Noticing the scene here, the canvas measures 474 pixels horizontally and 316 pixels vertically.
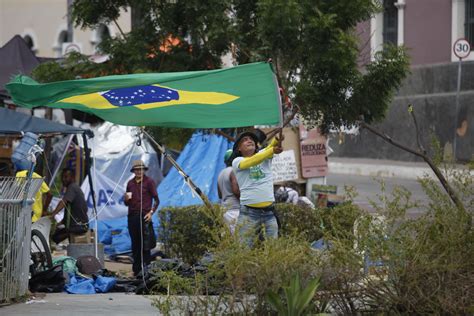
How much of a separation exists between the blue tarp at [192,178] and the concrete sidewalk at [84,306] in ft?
17.8

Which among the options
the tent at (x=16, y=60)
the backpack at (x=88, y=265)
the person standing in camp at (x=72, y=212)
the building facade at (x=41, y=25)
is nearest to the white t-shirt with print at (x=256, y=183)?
the backpack at (x=88, y=265)

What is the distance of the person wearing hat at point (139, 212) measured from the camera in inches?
524

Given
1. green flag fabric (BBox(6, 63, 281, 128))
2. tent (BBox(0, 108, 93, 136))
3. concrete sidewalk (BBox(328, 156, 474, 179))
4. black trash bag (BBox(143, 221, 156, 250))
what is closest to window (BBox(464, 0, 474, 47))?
concrete sidewalk (BBox(328, 156, 474, 179))

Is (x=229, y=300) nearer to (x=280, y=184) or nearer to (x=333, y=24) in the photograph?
(x=333, y=24)

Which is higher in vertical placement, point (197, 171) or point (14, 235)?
point (197, 171)

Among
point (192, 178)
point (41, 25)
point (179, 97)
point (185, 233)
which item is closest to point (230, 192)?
point (185, 233)

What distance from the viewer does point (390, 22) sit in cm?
3047

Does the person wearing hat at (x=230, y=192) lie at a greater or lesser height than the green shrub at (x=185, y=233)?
greater

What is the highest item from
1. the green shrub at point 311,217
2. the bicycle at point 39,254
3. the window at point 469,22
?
the window at point 469,22

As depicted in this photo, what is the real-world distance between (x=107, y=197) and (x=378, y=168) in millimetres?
11515

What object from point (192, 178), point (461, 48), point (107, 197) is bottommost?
point (107, 197)

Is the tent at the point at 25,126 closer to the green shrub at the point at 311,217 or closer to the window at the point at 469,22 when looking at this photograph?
the green shrub at the point at 311,217

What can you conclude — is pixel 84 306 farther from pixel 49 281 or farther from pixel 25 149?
pixel 25 149

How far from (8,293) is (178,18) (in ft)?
18.4
